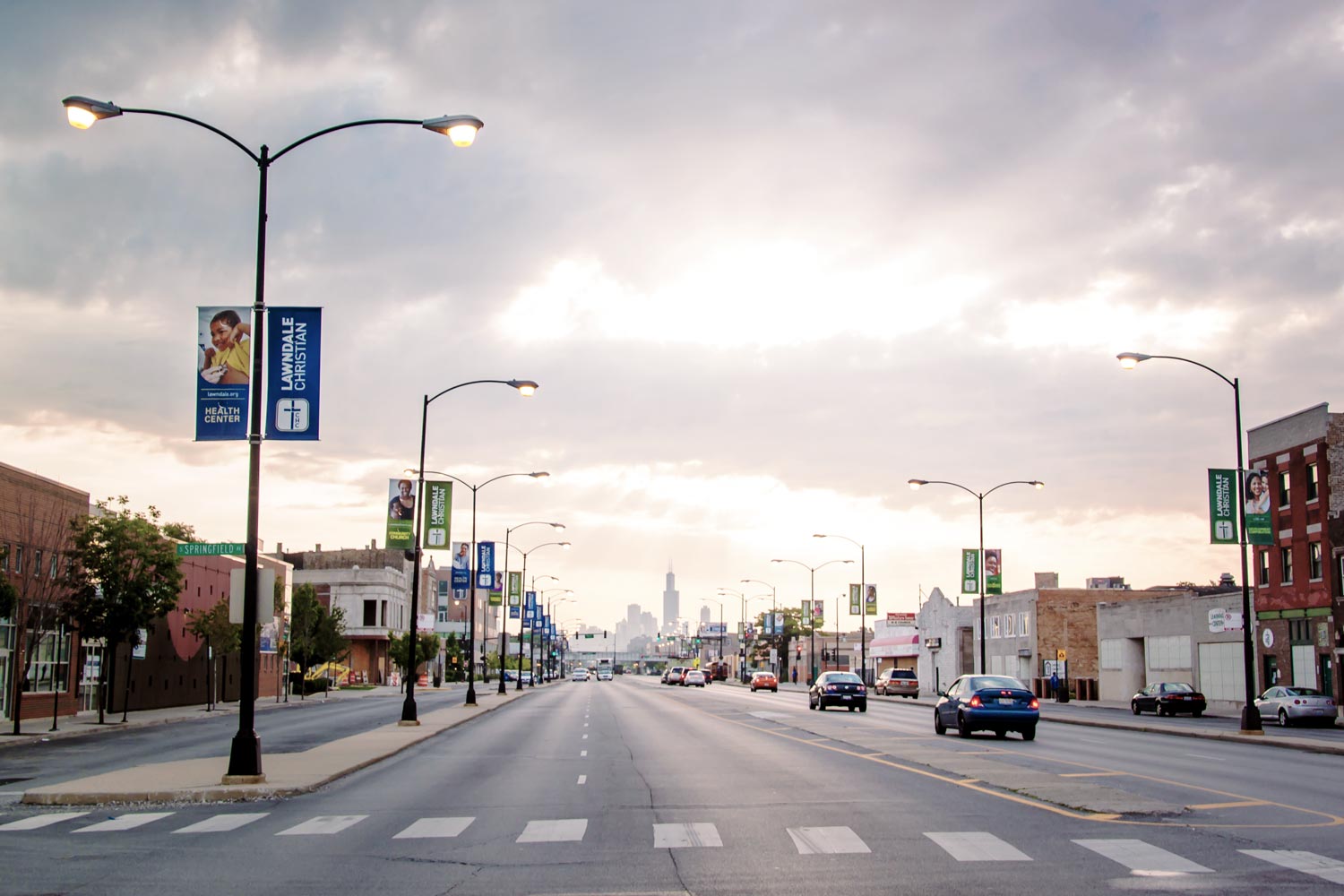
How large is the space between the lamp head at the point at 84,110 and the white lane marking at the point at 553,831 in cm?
1260

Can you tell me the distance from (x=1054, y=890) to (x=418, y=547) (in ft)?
101

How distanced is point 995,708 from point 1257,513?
1241cm

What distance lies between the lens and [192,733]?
124 feet

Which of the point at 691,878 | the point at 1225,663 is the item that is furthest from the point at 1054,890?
the point at 1225,663

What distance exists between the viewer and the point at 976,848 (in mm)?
12727

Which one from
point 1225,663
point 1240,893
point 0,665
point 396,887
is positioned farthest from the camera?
point 1225,663

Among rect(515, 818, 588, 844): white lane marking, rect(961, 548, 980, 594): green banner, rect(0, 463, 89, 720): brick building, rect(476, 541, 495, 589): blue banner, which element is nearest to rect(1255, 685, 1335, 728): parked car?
rect(961, 548, 980, 594): green banner

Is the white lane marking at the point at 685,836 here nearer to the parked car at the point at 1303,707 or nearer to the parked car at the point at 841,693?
the parked car at the point at 1303,707

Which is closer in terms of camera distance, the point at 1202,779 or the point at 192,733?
the point at 1202,779

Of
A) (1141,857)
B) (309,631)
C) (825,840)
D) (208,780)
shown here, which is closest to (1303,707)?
(1141,857)

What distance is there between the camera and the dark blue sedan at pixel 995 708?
32.0 meters

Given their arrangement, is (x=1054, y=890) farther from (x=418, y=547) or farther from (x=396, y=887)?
(x=418, y=547)

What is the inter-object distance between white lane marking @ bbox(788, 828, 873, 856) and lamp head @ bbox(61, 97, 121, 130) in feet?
48.3

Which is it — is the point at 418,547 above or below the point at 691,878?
above
